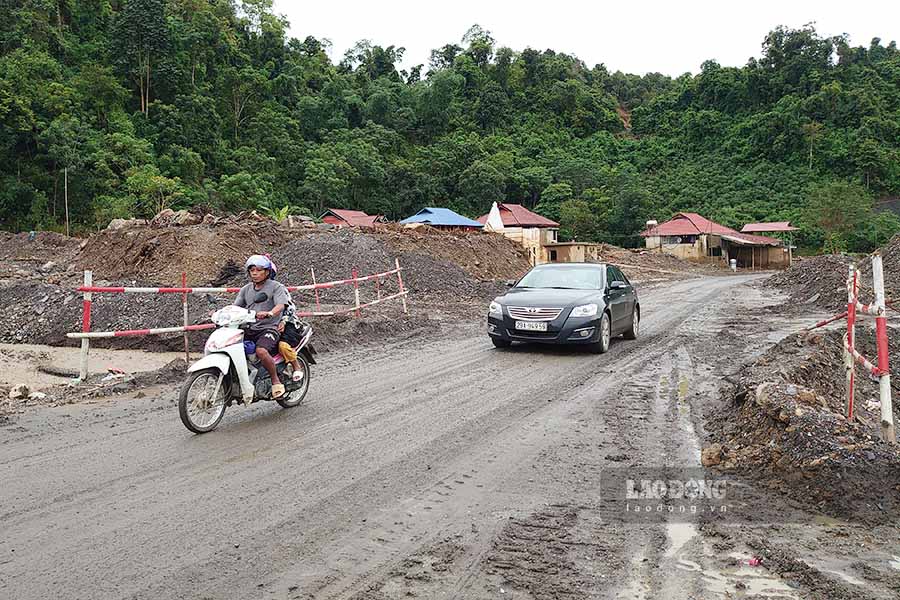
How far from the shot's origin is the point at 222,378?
22.6 feet

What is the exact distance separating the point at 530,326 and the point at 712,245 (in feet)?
207

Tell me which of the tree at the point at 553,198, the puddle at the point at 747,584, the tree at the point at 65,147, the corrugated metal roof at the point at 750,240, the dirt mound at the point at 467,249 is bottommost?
the puddle at the point at 747,584

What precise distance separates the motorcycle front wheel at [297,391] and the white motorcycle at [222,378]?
0.19 metres

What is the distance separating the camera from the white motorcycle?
21.8 ft

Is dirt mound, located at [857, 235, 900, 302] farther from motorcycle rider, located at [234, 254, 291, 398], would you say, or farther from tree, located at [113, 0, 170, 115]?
tree, located at [113, 0, 170, 115]

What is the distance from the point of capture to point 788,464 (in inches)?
202

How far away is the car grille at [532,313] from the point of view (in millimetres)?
11344

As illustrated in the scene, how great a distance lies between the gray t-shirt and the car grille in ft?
16.2

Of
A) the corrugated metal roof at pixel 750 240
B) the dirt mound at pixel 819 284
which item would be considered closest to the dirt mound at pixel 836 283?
the dirt mound at pixel 819 284

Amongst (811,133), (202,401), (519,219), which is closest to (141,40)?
(519,219)

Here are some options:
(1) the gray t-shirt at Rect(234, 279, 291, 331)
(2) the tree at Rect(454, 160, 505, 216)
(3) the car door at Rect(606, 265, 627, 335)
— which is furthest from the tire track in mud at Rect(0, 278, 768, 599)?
(2) the tree at Rect(454, 160, 505, 216)

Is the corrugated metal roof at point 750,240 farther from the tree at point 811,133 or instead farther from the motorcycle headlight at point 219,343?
the motorcycle headlight at point 219,343

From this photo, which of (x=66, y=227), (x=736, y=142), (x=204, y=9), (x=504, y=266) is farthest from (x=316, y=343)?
(x=736, y=142)

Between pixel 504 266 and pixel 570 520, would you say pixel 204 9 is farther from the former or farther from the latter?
pixel 570 520
